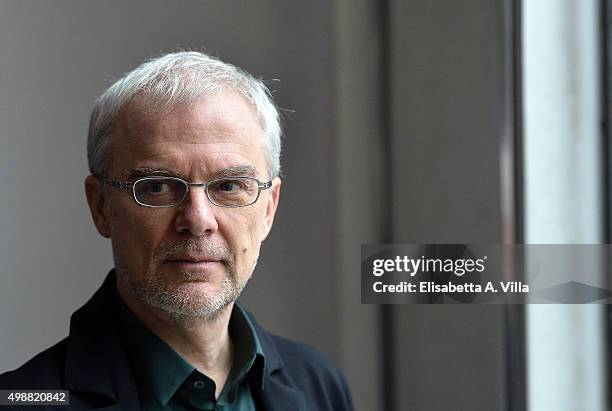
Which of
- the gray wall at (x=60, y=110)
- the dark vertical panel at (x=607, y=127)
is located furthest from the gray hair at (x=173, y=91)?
the dark vertical panel at (x=607, y=127)

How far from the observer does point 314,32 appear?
1720 millimetres

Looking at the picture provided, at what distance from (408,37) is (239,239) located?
0.60m

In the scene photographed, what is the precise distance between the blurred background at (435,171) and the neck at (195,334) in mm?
223

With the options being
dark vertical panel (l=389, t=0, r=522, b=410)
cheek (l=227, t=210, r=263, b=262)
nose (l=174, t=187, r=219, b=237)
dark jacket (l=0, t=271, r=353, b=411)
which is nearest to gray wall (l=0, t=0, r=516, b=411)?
dark vertical panel (l=389, t=0, r=522, b=410)

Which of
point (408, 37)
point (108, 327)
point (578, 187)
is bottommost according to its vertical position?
point (108, 327)

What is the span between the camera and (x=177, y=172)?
1348 mm

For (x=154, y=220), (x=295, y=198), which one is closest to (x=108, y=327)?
(x=154, y=220)

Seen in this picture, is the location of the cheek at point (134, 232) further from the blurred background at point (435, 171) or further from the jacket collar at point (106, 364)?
the blurred background at point (435, 171)

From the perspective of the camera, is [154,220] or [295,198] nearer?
[154,220]

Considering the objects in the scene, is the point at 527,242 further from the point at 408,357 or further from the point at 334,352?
the point at 334,352

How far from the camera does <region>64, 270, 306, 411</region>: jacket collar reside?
1.36 m

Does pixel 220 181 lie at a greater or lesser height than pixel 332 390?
greater

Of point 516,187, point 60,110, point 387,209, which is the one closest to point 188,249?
point 60,110

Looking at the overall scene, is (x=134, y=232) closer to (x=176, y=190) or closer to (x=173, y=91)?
(x=176, y=190)
